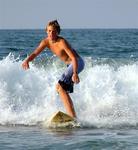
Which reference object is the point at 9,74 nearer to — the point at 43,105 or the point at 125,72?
the point at 43,105

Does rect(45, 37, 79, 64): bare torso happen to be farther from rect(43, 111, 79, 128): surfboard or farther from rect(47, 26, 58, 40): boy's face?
rect(43, 111, 79, 128): surfboard

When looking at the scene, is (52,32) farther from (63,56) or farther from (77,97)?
(77,97)

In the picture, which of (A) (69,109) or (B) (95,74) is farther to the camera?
(B) (95,74)

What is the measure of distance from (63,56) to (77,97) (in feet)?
8.38

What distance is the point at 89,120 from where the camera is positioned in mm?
9359

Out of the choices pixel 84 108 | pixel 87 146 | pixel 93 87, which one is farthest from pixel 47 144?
pixel 93 87

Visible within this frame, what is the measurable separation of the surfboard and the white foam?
30 centimetres

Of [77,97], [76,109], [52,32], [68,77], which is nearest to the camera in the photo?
[52,32]

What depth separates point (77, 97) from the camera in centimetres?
1123

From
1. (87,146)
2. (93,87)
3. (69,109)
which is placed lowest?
(87,146)

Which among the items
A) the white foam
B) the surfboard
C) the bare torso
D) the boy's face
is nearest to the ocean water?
the white foam

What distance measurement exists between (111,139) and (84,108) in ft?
9.83

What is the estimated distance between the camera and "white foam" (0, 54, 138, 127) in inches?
385

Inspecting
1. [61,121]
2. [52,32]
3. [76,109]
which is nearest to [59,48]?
[52,32]
